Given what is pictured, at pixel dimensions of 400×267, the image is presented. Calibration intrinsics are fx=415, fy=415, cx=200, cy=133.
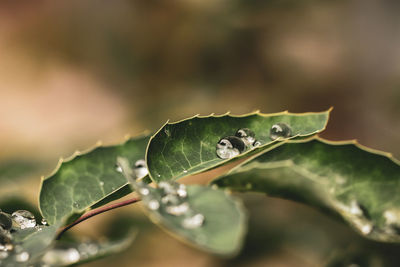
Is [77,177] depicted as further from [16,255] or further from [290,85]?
[290,85]

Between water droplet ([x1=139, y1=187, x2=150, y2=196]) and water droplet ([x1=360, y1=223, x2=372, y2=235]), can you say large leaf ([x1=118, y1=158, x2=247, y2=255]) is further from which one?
water droplet ([x1=360, y1=223, x2=372, y2=235])

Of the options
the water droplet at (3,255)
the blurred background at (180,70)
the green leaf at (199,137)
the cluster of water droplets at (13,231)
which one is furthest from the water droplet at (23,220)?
the blurred background at (180,70)

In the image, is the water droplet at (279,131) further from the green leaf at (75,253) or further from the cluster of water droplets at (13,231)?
the cluster of water droplets at (13,231)

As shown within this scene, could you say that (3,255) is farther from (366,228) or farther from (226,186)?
(366,228)

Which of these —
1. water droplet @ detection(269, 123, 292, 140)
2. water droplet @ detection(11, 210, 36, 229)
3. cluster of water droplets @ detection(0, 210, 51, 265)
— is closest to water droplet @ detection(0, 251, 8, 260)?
cluster of water droplets @ detection(0, 210, 51, 265)

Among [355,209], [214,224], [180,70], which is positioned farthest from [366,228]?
[180,70]

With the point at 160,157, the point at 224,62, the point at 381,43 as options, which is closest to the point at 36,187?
the point at 224,62
